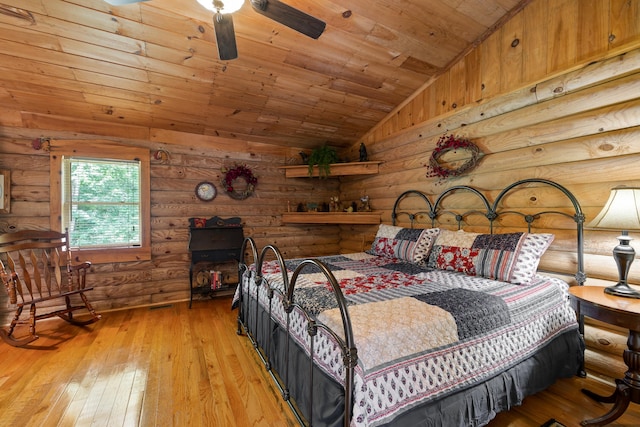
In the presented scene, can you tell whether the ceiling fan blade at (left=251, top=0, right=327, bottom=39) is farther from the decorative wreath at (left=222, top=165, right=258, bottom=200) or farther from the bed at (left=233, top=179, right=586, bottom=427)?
the decorative wreath at (left=222, top=165, right=258, bottom=200)

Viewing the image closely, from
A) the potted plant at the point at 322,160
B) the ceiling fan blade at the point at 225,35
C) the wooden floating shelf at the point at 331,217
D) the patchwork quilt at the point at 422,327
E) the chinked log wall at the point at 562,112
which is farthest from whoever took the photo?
the potted plant at the point at 322,160

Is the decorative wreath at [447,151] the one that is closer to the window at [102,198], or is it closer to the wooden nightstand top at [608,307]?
the wooden nightstand top at [608,307]

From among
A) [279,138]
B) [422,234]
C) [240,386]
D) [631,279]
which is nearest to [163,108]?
[279,138]

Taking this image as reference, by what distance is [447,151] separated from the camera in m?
3.12

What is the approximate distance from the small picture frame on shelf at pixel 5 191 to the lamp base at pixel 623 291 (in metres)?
5.26

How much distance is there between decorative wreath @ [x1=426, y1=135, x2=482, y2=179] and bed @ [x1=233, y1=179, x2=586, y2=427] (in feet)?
1.00

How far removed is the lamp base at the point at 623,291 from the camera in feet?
5.28

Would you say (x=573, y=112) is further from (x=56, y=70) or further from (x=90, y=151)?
(x=90, y=151)

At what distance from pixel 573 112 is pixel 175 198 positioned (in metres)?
4.29

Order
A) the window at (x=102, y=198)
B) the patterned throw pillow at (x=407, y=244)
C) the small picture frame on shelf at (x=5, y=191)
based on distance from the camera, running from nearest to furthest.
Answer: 1. the patterned throw pillow at (x=407, y=244)
2. the small picture frame on shelf at (x=5, y=191)
3. the window at (x=102, y=198)

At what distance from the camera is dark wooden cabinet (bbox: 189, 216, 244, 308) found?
12.1ft

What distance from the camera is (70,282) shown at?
296cm

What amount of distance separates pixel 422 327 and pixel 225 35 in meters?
2.05

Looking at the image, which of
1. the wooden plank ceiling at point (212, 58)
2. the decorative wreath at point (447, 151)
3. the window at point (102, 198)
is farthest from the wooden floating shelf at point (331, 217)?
the window at point (102, 198)
